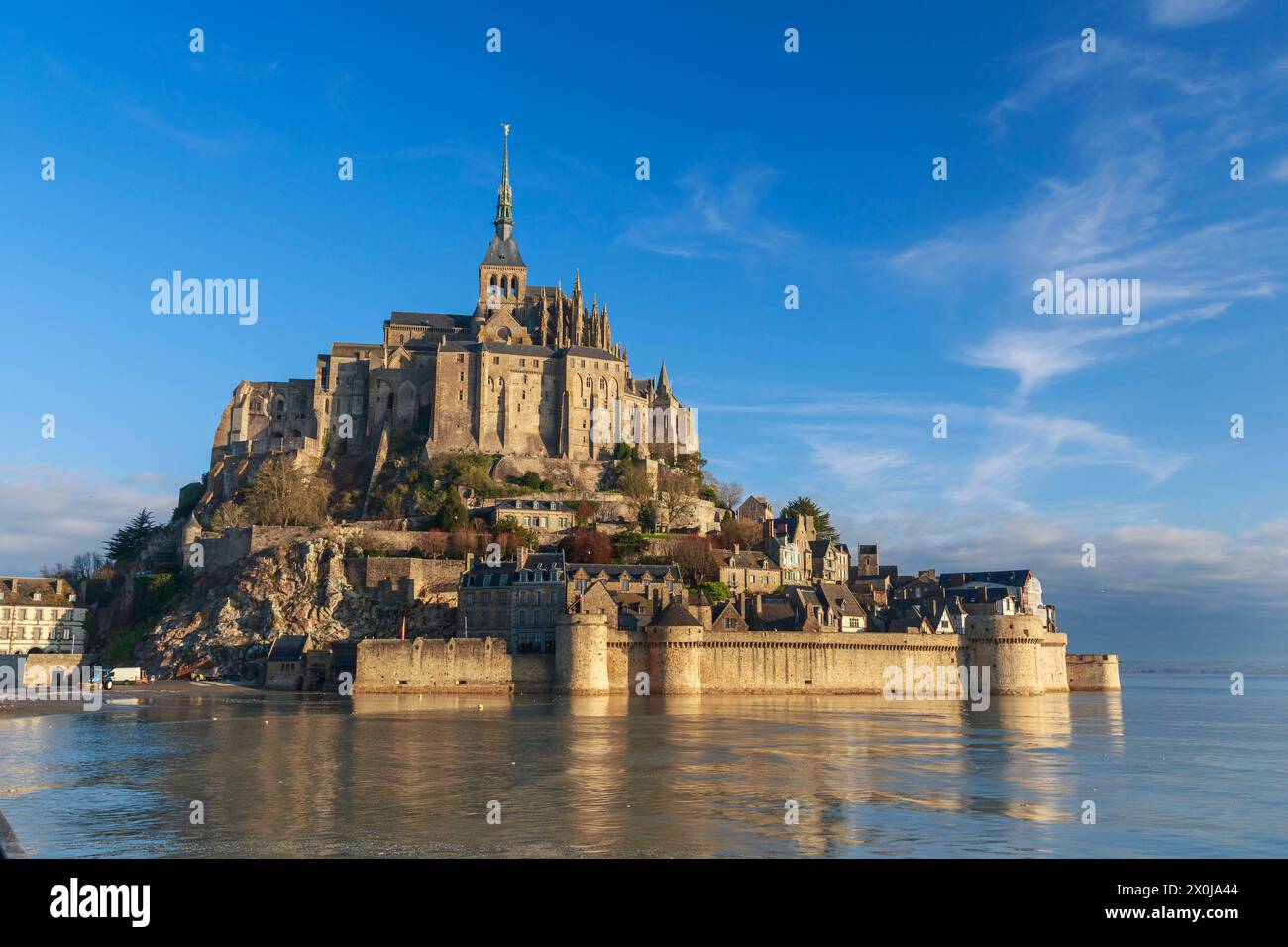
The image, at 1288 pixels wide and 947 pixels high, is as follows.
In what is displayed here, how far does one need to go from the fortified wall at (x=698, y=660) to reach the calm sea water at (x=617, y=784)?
734cm

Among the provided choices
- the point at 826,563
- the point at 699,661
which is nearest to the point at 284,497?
the point at 699,661

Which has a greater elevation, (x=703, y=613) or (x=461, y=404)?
(x=461, y=404)

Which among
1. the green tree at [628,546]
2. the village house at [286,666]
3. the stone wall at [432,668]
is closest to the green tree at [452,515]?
the green tree at [628,546]

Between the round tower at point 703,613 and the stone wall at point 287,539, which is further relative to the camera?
the stone wall at point 287,539

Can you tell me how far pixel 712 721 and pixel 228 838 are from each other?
26650 mm

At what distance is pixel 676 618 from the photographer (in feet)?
189

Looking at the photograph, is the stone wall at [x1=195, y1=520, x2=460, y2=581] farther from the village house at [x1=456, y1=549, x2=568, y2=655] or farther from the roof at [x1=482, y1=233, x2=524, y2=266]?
the roof at [x1=482, y1=233, x2=524, y2=266]

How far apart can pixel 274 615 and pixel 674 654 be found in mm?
22716

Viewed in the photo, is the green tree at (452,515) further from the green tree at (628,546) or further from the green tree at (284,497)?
the green tree at (628,546)

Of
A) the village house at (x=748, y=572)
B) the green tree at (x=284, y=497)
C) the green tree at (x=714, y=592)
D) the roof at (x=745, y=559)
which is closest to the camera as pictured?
the green tree at (x=714, y=592)

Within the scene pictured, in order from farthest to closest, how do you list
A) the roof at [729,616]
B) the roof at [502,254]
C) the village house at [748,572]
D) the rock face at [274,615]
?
the roof at [502,254] → the village house at [748,572] → the rock face at [274,615] → the roof at [729,616]

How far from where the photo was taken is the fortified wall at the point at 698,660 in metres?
55.6

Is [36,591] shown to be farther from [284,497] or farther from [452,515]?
[452,515]

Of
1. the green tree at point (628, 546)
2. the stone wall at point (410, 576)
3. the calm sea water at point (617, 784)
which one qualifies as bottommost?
the calm sea water at point (617, 784)
